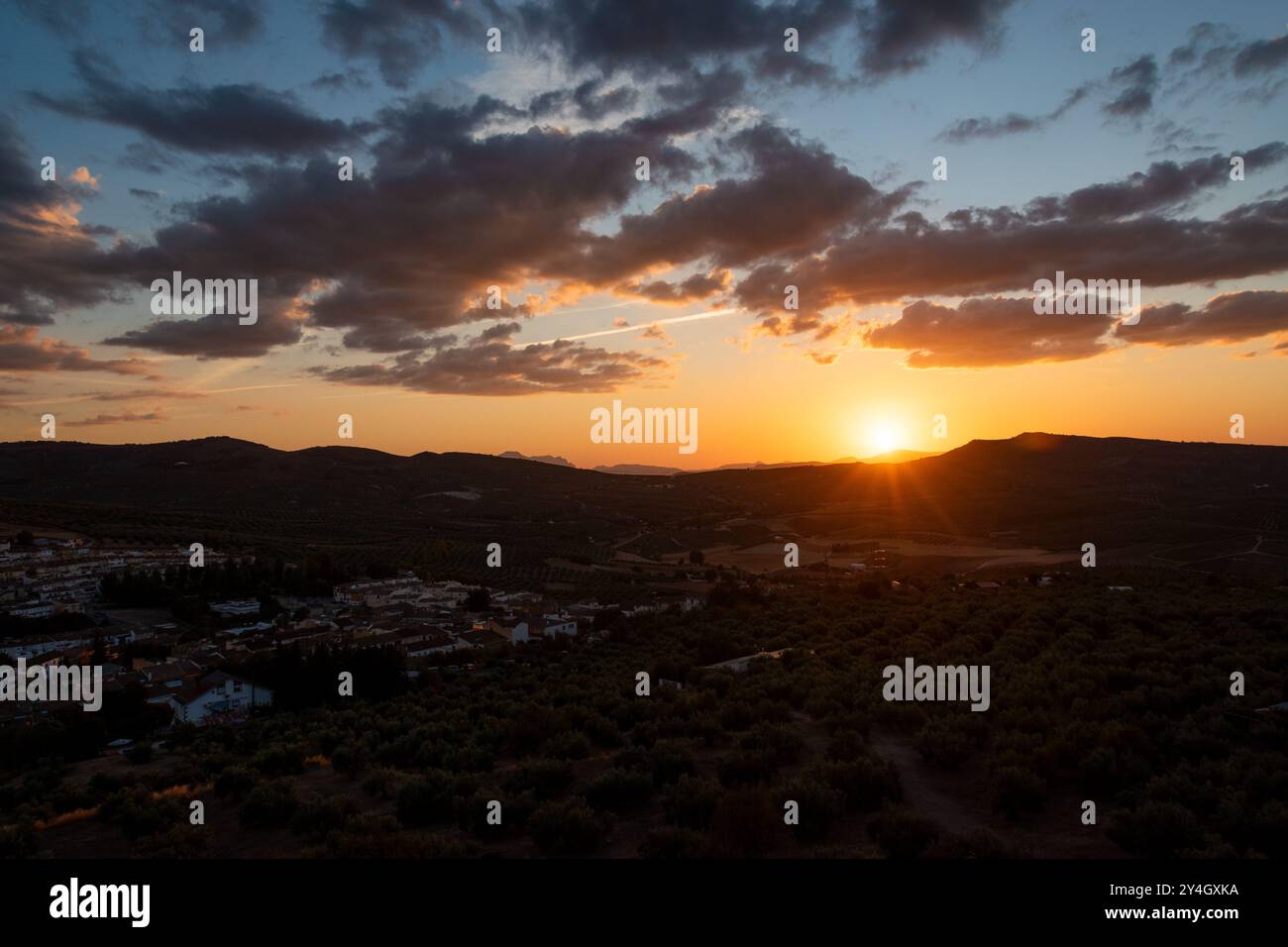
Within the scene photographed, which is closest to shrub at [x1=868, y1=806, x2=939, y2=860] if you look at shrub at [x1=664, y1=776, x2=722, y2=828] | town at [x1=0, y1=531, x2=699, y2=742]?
shrub at [x1=664, y1=776, x2=722, y2=828]

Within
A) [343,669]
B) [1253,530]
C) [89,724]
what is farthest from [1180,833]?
[1253,530]

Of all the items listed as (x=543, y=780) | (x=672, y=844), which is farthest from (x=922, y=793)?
(x=543, y=780)

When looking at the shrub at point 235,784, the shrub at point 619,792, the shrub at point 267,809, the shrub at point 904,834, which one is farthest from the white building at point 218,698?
the shrub at point 904,834

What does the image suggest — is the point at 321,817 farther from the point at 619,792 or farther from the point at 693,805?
the point at 693,805

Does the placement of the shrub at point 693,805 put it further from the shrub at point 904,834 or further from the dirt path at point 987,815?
the dirt path at point 987,815

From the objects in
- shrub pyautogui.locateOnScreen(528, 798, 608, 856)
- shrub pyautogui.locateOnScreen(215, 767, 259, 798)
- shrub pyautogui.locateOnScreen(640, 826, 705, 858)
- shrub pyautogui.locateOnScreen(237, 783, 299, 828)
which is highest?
shrub pyautogui.locateOnScreen(640, 826, 705, 858)

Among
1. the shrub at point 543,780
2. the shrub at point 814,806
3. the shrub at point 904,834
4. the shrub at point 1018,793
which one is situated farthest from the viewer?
the shrub at point 543,780

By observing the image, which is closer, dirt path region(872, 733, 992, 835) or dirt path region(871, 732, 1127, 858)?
dirt path region(871, 732, 1127, 858)

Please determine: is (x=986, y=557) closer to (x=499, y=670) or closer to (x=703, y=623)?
(x=703, y=623)

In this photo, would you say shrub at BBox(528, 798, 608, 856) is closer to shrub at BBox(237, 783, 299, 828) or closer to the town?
shrub at BBox(237, 783, 299, 828)

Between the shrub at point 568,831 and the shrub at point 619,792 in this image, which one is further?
the shrub at point 619,792

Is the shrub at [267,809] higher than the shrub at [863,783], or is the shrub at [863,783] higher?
the shrub at [863,783]

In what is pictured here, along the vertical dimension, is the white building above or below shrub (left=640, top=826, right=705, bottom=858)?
below
